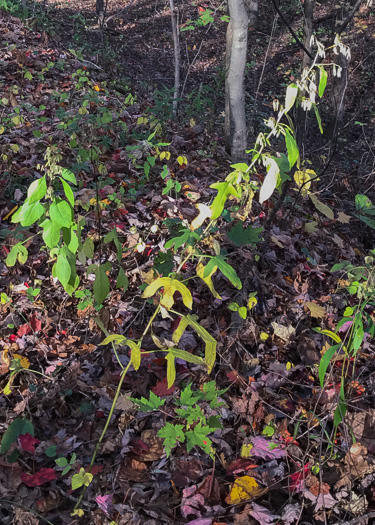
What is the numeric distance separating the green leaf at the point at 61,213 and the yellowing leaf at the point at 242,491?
131cm

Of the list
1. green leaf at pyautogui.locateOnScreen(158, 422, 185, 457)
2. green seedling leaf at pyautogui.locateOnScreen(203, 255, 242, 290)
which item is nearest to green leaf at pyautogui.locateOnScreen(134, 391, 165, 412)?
green leaf at pyautogui.locateOnScreen(158, 422, 185, 457)

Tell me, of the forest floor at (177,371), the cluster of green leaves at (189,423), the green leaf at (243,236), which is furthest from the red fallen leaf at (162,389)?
the green leaf at (243,236)

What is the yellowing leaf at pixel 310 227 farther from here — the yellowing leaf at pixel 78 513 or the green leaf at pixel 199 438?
the yellowing leaf at pixel 78 513

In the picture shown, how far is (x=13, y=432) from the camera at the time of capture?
5.65ft

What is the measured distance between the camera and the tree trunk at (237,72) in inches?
153

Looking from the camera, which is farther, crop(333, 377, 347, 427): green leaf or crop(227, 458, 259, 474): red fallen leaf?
crop(227, 458, 259, 474): red fallen leaf

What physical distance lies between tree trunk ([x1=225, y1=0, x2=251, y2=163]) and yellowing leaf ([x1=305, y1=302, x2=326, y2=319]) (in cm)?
235

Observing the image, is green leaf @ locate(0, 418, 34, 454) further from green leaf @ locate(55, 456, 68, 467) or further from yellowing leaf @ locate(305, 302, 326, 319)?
→ yellowing leaf @ locate(305, 302, 326, 319)

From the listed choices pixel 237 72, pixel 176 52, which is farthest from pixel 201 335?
pixel 176 52

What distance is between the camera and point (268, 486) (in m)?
1.76

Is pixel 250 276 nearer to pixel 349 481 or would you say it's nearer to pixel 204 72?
pixel 349 481

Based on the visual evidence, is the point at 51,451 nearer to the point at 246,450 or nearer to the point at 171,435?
the point at 171,435

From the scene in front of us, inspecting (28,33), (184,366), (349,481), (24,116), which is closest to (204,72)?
(28,33)

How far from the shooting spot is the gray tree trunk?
3.88m
